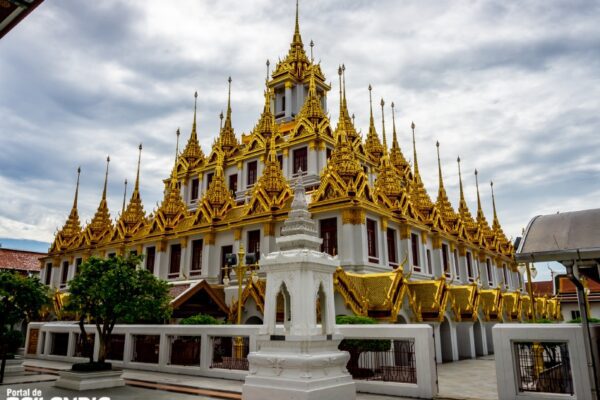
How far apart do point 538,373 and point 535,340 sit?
102 centimetres

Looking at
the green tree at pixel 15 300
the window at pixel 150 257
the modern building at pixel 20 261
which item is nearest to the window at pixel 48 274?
the modern building at pixel 20 261

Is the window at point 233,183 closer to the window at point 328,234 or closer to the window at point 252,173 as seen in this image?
the window at point 252,173

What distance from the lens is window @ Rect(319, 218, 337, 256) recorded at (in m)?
21.5

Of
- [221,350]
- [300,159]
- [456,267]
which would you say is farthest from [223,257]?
[456,267]

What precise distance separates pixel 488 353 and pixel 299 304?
21242mm

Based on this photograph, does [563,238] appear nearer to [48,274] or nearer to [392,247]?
[392,247]

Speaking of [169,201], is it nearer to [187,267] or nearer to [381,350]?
[187,267]

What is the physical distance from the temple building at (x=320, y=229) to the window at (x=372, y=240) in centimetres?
6

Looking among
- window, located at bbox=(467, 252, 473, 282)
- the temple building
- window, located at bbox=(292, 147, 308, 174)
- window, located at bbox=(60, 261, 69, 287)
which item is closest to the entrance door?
the temple building

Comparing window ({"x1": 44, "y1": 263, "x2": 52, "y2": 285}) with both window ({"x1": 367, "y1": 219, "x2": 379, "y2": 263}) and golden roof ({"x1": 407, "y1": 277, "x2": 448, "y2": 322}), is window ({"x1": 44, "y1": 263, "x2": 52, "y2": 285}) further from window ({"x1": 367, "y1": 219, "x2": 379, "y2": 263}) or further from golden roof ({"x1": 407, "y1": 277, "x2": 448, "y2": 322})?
golden roof ({"x1": 407, "y1": 277, "x2": 448, "y2": 322})

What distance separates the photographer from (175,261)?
2891 centimetres

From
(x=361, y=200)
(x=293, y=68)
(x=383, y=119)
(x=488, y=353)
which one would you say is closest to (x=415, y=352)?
(x=361, y=200)

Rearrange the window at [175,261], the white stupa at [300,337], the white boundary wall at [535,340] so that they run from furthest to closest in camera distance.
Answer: the window at [175,261]
the white stupa at [300,337]
the white boundary wall at [535,340]

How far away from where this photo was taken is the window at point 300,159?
29.3 metres
